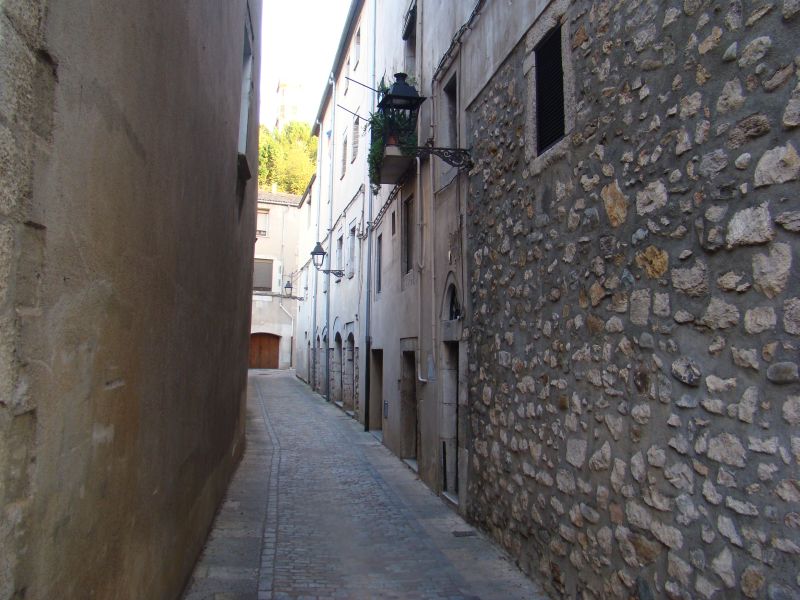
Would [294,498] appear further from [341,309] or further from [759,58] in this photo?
[341,309]

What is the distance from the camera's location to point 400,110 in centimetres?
925

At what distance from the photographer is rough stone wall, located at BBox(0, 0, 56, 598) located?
167 cm

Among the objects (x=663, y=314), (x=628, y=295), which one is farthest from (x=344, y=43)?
(x=663, y=314)

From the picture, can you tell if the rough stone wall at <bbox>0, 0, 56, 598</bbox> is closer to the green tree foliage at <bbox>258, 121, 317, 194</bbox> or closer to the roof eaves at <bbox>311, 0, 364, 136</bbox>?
the roof eaves at <bbox>311, 0, 364, 136</bbox>

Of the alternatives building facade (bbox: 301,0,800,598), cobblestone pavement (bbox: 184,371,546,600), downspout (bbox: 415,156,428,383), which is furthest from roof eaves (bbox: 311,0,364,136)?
cobblestone pavement (bbox: 184,371,546,600)

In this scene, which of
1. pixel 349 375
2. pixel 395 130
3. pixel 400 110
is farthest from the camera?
pixel 349 375

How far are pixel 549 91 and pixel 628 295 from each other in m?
2.23

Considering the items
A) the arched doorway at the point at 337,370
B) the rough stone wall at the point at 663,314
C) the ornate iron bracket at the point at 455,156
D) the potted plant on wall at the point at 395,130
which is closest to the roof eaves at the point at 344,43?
the potted plant on wall at the point at 395,130

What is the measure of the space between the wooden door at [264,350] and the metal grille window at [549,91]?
29.3 metres

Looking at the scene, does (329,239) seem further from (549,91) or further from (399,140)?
(549,91)

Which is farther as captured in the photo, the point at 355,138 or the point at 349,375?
the point at 349,375

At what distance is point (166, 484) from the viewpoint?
4.00 meters

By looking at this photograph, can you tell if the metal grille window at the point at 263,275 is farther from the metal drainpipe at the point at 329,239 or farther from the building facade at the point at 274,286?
the metal drainpipe at the point at 329,239

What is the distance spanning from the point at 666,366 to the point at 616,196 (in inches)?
45.8
